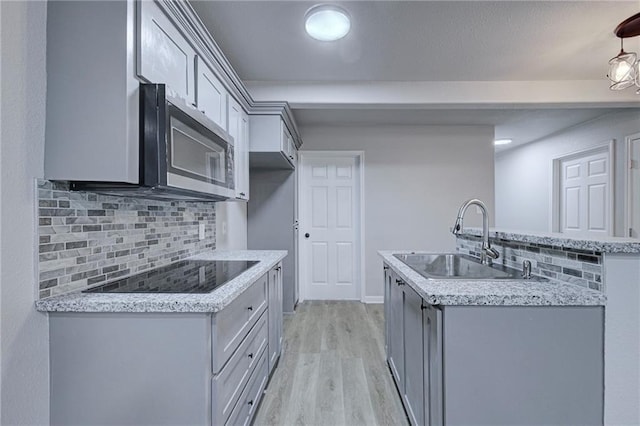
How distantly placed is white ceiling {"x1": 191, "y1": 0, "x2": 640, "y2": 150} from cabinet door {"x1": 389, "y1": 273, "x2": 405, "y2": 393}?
5.47 ft

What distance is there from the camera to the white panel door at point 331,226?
14.4 ft

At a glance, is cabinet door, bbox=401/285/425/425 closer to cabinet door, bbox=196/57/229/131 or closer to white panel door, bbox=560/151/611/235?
cabinet door, bbox=196/57/229/131

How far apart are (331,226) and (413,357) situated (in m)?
2.81

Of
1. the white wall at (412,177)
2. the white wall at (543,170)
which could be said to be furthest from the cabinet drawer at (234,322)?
the white wall at (543,170)

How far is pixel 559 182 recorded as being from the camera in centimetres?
478

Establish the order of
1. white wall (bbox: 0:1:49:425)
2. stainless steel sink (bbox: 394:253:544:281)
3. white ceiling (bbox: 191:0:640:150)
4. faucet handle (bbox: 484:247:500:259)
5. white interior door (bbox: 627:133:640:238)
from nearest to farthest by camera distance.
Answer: white wall (bbox: 0:1:49:425)
faucet handle (bbox: 484:247:500:259)
stainless steel sink (bbox: 394:253:544:281)
white ceiling (bbox: 191:0:640:150)
white interior door (bbox: 627:133:640:238)

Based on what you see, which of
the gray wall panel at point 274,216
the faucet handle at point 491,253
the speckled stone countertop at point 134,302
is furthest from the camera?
the gray wall panel at point 274,216

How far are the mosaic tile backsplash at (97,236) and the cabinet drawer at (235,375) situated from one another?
2.26 feet

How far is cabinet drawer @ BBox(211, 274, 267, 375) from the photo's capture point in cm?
122

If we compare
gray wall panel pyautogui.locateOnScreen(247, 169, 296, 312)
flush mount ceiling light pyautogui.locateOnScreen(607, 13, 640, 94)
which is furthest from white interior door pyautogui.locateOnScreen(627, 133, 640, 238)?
gray wall panel pyautogui.locateOnScreen(247, 169, 296, 312)

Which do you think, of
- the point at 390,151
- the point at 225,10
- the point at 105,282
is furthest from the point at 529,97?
the point at 105,282

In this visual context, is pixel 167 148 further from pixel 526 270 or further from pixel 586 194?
pixel 586 194

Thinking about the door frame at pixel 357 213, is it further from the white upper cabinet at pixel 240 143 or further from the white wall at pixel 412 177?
the white upper cabinet at pixel 240 143

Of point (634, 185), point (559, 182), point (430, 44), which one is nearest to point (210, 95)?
point (430, 44)
